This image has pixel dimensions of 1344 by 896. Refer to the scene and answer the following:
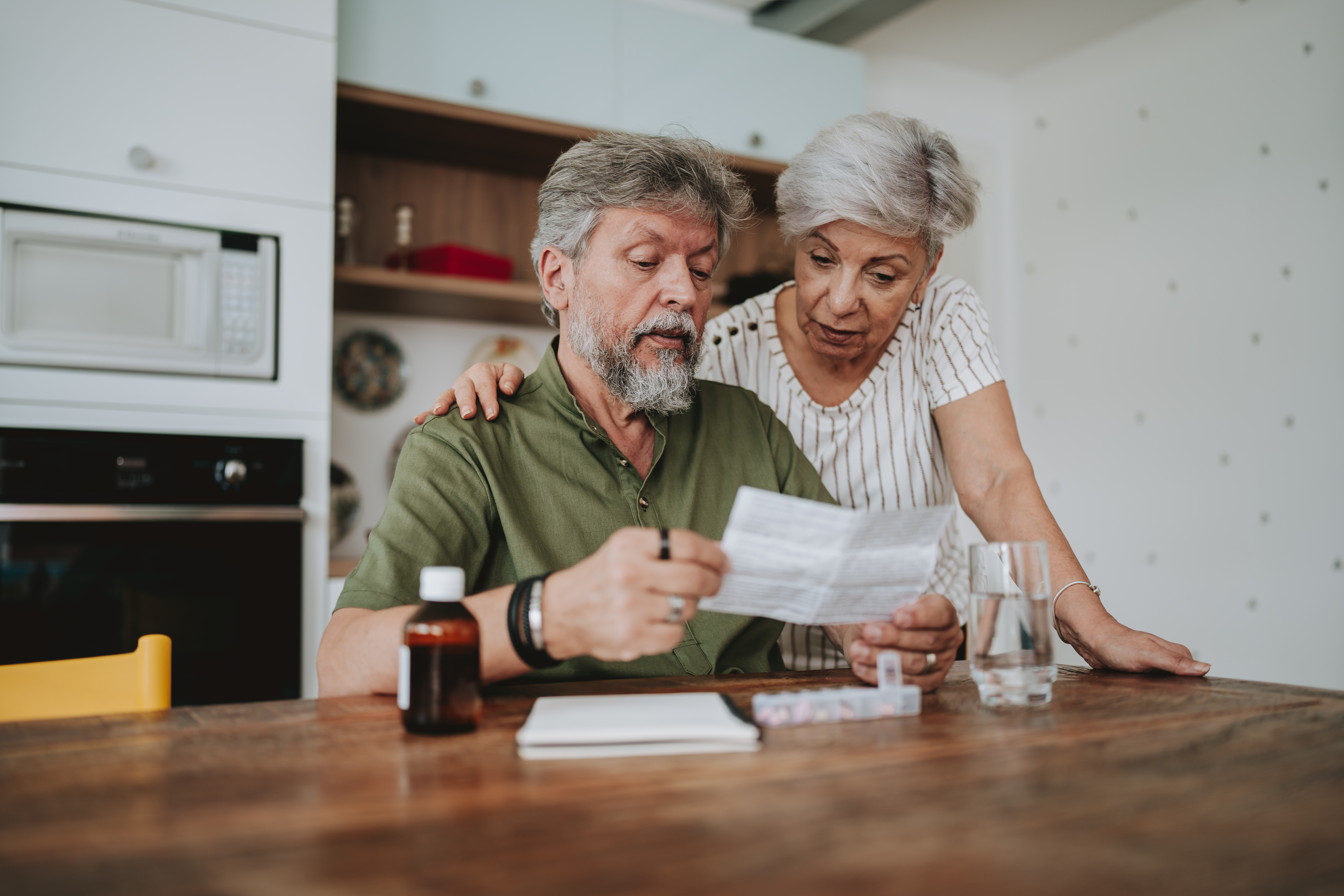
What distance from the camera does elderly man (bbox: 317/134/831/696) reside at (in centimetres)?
126

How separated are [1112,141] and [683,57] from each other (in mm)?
1685

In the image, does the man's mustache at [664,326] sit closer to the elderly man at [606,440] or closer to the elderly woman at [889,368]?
the elderly man at [606,440]

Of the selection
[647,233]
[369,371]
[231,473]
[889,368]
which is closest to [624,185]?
[647,233]

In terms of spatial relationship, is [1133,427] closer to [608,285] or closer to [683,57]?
[683,57]

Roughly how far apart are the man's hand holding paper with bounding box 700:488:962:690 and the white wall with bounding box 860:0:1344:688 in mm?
2462

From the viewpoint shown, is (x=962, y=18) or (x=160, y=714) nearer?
(x=160, y=714)

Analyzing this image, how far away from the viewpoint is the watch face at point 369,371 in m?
3.09

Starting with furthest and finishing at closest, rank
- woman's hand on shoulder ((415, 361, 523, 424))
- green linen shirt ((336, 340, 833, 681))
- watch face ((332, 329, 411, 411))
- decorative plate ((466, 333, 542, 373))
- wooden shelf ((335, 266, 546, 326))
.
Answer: decorative plate ((466, 333, 542, 373)) → watch face ((332, 329, 411, 411)) → wooden shelf ((335, 266, 546, 326)) → woman's hand on shoulder ((415, 361, 523, 424)) → green linen shirt ((336, 340, 833, 681))

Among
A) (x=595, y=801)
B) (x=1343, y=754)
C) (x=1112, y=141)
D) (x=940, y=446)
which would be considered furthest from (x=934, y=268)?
(x=1112, y=141)

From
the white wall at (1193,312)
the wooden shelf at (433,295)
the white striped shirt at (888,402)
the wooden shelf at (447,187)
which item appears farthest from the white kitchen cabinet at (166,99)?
the white wall at (1193,312)

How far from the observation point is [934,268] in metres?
1.77

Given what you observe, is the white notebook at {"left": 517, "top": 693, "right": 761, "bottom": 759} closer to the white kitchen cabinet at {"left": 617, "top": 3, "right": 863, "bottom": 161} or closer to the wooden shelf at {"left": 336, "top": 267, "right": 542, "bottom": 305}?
the wooden shelf at {"left": 336, "top": 267, "right": 542, "bottom": 305}

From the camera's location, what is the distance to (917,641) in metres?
1.11

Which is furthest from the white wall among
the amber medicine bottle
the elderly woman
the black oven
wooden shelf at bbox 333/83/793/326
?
A: the amber medicine bottle
